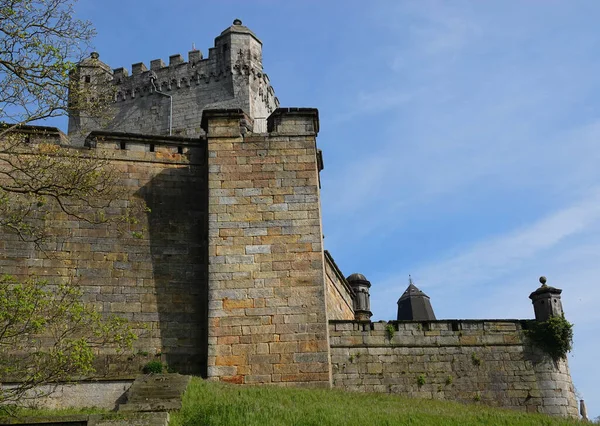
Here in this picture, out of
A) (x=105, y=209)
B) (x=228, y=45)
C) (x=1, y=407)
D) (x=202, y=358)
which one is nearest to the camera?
(x=1, y=407)

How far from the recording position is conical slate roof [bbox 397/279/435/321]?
3962 cm

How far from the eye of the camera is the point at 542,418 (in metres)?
13.5

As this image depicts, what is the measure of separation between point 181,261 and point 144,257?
0.75 metres

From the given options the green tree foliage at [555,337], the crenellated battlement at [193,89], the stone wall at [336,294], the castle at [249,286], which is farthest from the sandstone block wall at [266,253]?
the crenellated battlement at [193,89]

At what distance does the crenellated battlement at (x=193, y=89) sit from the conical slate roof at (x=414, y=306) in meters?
12.4

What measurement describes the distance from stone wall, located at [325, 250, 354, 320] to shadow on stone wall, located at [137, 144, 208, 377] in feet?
13.3

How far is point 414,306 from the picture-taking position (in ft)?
132

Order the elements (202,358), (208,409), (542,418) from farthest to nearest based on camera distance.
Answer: (202,358) → (542,418) → (208,409)

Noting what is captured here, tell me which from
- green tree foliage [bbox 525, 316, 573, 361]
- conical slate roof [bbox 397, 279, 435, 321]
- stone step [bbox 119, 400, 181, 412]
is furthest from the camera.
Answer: conical slate roof [bbox 397, 279, 435, 321]

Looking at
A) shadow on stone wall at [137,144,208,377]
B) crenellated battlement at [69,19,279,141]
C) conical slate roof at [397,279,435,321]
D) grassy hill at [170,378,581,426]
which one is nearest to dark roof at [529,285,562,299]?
grassy hill at [170,378,581,426]

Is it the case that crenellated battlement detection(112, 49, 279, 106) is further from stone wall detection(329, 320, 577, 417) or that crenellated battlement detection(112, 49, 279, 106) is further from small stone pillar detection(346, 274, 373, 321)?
stone wall detection(329, 320, 577, 417)

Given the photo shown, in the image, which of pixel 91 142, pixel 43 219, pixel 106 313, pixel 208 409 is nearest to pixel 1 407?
pixel 208 409

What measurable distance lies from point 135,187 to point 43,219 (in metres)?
2.02

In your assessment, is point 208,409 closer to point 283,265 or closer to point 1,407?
point 1,407
